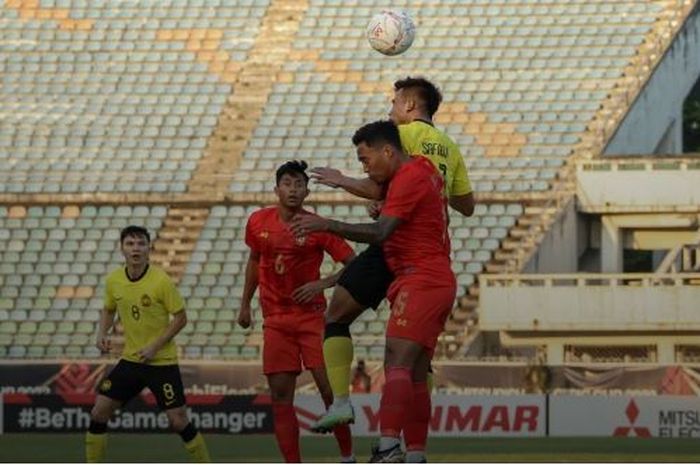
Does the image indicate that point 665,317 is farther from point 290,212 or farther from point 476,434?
point 290,212

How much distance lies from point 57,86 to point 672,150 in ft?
35.9

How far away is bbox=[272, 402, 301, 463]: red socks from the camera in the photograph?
1212 cm

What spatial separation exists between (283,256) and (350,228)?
2727 millimetres

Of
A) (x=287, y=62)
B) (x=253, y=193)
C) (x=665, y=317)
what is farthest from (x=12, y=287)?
(x=665, y=317)

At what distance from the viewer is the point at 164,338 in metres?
13.1

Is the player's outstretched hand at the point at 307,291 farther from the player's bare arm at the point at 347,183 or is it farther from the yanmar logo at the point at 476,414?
the yanmar logo at the point at 476,414

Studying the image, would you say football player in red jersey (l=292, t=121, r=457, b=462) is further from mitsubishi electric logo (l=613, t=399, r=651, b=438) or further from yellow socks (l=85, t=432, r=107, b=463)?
mitsubishi electric logo (l=613, t=399, r=651, b=438)

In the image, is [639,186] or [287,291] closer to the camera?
[287,291]

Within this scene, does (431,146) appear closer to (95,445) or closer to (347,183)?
(347,183)

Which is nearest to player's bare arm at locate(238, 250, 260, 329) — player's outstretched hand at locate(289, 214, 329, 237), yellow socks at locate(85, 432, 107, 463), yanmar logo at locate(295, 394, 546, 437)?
yellow socks at locate(85, 432, 107, 463)

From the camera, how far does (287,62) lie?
114ft

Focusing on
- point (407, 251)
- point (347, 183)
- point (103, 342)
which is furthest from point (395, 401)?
point (103, 342)

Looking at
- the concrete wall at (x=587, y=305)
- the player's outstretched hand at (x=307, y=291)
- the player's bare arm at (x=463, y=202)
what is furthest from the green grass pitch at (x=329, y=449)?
the concrete wall at (x=587, y=305)

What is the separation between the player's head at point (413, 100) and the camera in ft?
36.3
